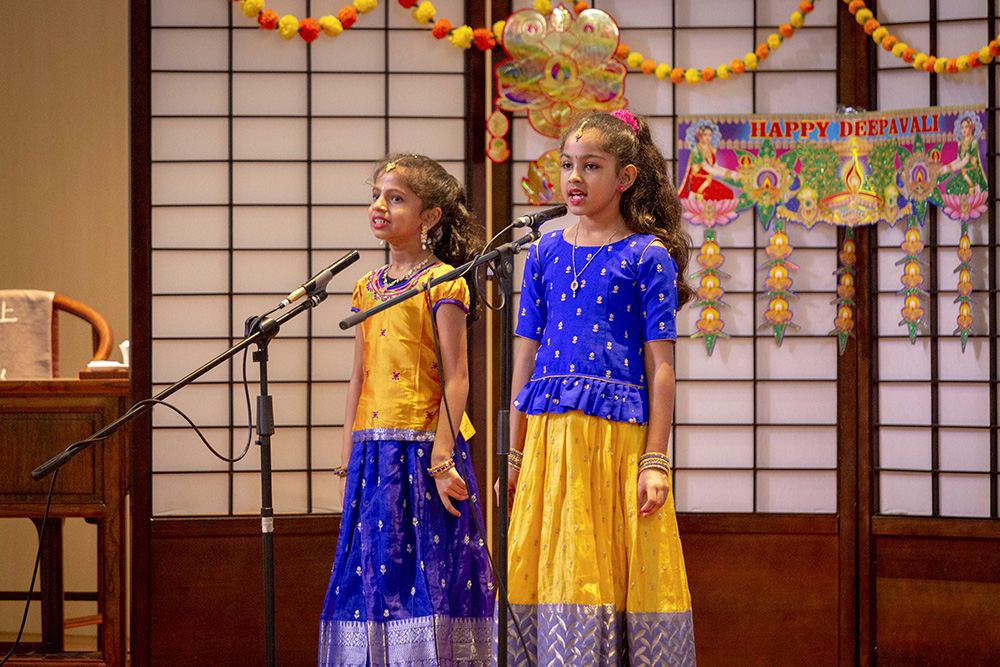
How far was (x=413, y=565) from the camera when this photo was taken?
8.41 ft

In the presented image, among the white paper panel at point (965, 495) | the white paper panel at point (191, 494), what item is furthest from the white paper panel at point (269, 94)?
the white paper panel at point (965, 495)

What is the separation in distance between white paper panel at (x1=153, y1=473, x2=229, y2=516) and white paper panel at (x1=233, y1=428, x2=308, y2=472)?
0.09 meters

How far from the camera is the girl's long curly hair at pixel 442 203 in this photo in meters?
2.73

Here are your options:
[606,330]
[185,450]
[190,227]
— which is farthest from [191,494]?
[606,330]

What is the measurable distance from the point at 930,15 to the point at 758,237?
0.98 metres

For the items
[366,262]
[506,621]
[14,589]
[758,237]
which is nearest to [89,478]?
[366,262]

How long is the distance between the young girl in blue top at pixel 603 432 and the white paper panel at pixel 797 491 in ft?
4.95

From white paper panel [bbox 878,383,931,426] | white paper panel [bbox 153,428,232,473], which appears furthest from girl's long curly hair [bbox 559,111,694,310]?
white paper panel [bbox 153,428,232,473]

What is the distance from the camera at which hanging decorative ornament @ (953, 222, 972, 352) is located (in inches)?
136

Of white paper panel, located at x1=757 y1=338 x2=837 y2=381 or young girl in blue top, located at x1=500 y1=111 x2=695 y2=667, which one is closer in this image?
young girl in blue top, located at x1=500 y1=111 x2=695 y2=667

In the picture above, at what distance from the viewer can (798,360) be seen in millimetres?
3572

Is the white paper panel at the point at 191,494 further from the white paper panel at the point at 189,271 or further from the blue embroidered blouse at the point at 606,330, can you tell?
the blue embroidered blouse at the point at 606,330

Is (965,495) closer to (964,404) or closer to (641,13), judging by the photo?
(964,404)

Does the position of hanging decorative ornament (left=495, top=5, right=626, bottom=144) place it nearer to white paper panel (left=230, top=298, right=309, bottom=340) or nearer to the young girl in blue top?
white paper panel (left=230, top=298, right=309, bottom=340)
